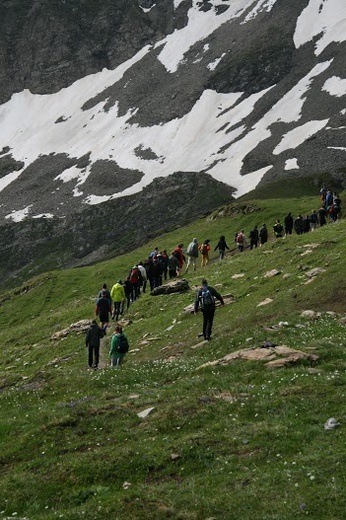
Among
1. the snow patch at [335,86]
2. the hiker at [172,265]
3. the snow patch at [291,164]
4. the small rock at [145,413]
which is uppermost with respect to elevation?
the snow patch at [335,86]

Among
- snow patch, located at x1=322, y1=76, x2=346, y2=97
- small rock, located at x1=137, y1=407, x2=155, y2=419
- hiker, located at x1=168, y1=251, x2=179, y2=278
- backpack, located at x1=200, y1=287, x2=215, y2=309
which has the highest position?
snow patch, located at x1=322, y1=76, x2=346, y2=97

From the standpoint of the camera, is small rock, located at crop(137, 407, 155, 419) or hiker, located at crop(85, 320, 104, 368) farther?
hiker, located at crop(85, 320, 104, 368)

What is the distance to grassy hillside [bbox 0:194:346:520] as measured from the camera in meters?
14.1

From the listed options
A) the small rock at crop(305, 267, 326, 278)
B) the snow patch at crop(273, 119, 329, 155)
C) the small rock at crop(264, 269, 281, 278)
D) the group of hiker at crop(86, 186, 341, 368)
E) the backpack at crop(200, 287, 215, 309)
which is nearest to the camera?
the backpack at crop(200, 287, 215, 309)

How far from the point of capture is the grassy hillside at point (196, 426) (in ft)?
46.3

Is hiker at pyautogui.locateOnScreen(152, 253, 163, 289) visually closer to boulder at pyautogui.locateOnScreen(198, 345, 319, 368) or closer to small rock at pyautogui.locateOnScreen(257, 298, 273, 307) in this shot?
small rock at pyautogui.locateOnScreen(257, 298, 273, 307)

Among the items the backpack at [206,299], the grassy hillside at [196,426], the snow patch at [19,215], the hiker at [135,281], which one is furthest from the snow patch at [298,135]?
the backpack at [206,299]

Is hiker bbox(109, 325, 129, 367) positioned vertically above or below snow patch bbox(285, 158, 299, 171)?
above

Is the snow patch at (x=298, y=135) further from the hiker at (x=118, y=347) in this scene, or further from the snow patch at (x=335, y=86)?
the hiker at (x=118, y=347)

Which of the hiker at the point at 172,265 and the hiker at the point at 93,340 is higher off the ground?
the hiker at the point at 93,340

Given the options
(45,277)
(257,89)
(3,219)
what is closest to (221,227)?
(45,277)

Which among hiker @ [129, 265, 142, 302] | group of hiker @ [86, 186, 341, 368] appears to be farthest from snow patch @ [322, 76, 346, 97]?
hiker @ [129, 265, 142, 302]

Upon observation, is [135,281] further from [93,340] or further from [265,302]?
[93,340]

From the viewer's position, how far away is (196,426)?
18.4 meters
